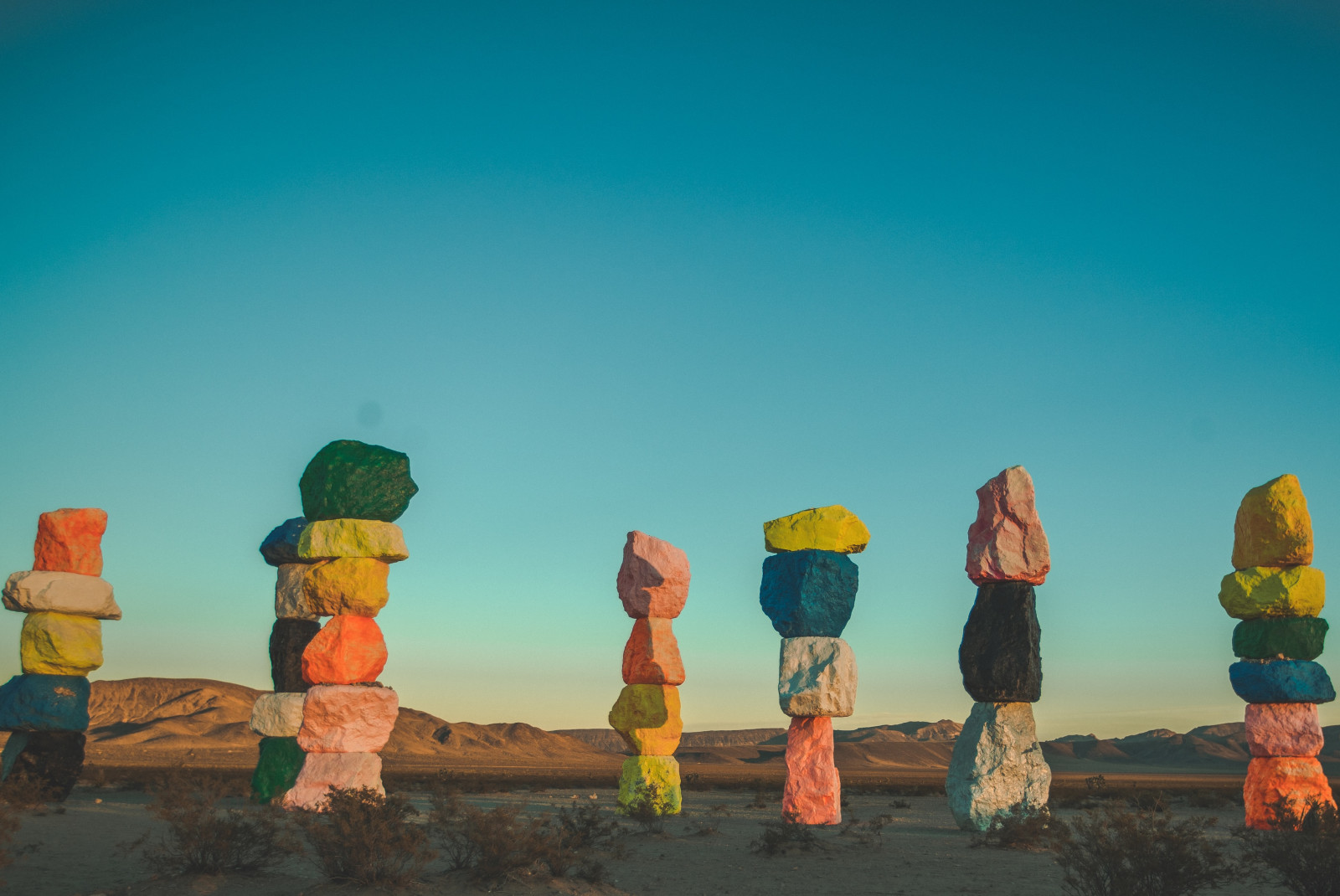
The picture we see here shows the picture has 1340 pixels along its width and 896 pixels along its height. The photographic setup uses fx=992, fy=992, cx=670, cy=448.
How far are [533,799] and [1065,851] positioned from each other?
57.0 feet

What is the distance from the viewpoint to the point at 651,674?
16188 millimetres

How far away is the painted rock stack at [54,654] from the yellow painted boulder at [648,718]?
8524mm

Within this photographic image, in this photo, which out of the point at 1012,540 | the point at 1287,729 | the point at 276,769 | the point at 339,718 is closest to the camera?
the point at 1012,540

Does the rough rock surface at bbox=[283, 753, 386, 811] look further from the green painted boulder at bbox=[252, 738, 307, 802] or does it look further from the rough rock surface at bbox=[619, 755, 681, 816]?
the rough rock surface at bbox=[619, 755, 681, 816]

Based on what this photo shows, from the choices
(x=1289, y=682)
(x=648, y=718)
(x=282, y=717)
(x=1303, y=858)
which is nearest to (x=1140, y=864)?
(x=1303, y=858)

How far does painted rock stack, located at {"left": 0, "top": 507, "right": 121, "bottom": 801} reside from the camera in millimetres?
16047

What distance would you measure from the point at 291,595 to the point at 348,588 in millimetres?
3250

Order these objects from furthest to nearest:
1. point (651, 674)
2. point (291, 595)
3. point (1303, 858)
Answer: point (291, 595), point (651, 674), point (1303, 858)

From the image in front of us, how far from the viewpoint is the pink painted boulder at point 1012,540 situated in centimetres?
1402

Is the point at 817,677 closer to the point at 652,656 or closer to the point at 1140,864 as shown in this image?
the point at 652,656

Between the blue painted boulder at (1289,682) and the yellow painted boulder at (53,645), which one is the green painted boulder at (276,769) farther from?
the blue painted boulder at (1289,682)

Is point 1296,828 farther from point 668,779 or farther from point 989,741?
point 668,779

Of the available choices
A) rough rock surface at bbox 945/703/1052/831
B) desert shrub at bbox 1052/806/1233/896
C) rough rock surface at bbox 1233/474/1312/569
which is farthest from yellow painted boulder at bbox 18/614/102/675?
rough rock surface at bbox 1233/474/1312/569

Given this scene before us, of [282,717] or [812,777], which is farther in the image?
[282,717]
